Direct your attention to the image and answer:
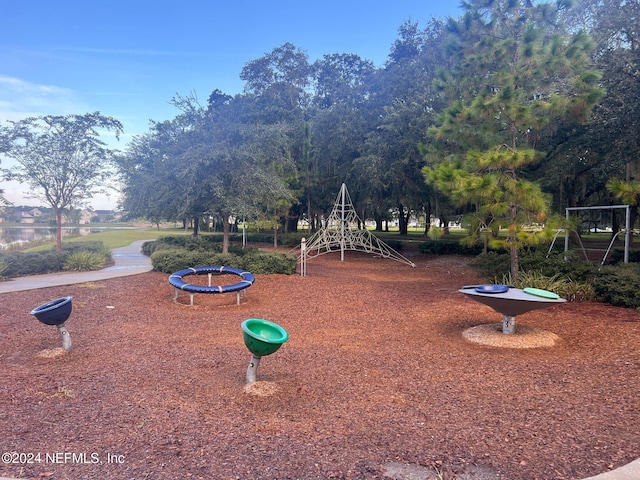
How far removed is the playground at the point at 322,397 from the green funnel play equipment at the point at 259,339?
0.70ft

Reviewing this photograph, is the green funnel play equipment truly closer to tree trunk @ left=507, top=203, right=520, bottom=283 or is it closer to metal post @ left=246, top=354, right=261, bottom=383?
metal post @ left=246, top=354, right=261, bottom=383

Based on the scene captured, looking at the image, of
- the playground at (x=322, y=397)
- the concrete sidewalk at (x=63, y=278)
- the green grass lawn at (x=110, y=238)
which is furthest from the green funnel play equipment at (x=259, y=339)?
the green grass lawn at (x=110, y=238)

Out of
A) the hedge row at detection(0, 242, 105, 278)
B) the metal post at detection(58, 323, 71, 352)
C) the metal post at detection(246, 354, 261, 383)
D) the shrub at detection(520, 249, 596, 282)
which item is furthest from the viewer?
the hedge row at detection(0, 242, 105, 278)

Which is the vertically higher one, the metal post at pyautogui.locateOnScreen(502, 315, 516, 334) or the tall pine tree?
the tall pine tree

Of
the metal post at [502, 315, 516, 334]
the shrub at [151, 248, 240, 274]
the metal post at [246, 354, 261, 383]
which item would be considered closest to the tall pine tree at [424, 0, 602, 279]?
the metal post at [502, 315, 516, 334]

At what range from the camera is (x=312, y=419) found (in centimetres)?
371

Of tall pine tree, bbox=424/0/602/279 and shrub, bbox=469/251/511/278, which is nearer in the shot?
tall pine tree, bbox=424/0/602/279

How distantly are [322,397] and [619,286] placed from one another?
6772 mm

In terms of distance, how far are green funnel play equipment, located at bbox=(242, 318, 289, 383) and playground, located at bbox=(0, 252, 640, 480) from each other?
213 millimetres

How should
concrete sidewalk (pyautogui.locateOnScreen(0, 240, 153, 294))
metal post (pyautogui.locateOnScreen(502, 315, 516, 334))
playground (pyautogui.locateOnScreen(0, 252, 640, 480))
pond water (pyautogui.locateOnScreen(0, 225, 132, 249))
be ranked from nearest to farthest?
1. playground (pyautogui.locateOnScreen(0, 252, 640, 480))
2. metal post (pyautogui.locateOnScreen(502, 315, 516, 334))
3. concrete sidewalk (pyautogui.locateOnScreen(0, 240, 153, 294))
4. pond water (pyautogui.locateOnScreen(0, 225, 132, 249))

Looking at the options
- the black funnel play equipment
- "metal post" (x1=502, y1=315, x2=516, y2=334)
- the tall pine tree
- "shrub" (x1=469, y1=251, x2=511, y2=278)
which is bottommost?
"metal post" (x1=502, y1=315, x2=516, y2=334)

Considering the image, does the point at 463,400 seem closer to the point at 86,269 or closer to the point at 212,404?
the point at 212,404

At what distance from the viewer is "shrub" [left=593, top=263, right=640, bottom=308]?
7984 millimetres

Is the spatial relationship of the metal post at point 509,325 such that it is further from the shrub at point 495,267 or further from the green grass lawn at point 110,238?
the green grass lawn at point 110,238
